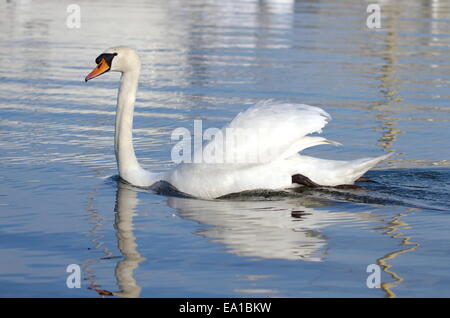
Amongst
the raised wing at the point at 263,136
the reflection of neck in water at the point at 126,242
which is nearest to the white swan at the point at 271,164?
the raised wing at the point at 263,136

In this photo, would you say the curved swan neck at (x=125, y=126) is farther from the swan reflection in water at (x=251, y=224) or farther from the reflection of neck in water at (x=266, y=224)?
the reflection of neck in water at (x=266, y=224)

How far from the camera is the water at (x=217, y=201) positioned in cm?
655

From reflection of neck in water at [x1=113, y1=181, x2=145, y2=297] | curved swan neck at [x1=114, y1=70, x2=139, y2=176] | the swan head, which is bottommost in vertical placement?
reflection of neck in water at [x1=113, y1=181, x2=145, y2=297]

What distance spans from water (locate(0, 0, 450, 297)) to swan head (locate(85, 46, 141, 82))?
1.08m

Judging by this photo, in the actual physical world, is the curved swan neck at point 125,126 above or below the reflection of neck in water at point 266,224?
above

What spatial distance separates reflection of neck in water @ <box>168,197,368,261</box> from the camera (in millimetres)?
7148

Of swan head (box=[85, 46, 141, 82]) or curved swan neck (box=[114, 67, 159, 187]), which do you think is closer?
Result: curved swan neck (box=[114, 67, 159, 187])

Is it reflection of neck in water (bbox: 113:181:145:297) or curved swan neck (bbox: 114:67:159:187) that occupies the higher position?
curved swan neck (bbox: 114:67:159:187)

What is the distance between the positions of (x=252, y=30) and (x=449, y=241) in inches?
760

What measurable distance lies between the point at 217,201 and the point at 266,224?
1049mm

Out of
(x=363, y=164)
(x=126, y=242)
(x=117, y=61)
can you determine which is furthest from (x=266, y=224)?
(x=117, y=61)

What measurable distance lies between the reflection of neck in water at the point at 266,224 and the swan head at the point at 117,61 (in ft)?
5.34

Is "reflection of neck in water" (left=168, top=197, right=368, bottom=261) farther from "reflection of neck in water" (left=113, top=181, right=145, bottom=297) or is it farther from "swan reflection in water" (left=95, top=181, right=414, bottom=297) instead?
"reflection of neck in water" (left=113, top=181, right=145, bottom=297)

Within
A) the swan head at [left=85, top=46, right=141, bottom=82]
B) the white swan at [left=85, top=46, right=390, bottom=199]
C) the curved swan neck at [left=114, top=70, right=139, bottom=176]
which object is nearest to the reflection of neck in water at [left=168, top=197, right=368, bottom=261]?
the white swan at [left=85, top=46, right=390, bottom=199]
